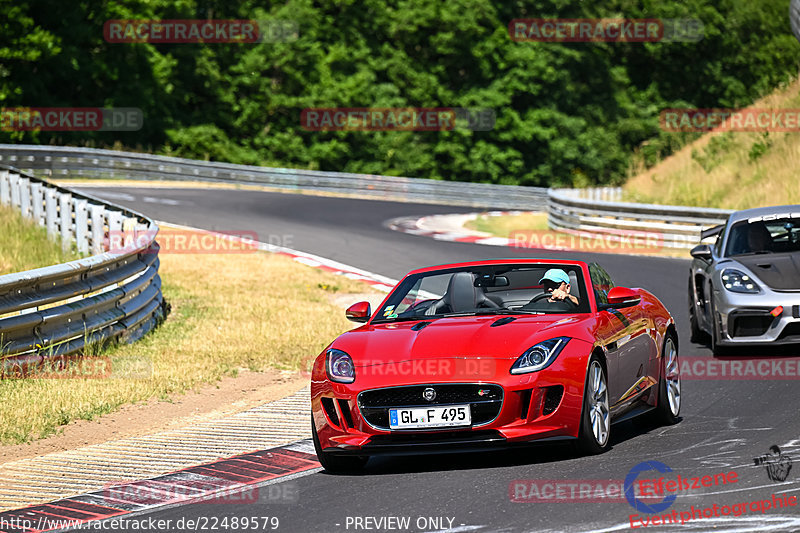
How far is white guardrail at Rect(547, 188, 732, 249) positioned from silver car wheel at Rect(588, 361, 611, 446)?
1638cm

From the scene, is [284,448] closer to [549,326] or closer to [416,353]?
[416,353]

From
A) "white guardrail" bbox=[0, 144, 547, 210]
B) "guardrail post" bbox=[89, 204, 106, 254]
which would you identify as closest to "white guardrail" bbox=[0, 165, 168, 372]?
"guardrail post" bbox=[89, 204, 106, 254]

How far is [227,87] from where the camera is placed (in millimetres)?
56562

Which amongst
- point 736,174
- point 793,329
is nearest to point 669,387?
point 793,329

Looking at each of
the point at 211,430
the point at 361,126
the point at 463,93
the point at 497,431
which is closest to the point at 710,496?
the point at 497,431

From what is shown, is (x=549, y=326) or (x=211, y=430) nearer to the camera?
(x=549, y=326)

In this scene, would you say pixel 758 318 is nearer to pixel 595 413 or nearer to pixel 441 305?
pixel 441 305

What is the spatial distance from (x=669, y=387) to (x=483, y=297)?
62.6 inches

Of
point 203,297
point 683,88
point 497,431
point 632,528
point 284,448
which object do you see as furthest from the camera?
point 683,88

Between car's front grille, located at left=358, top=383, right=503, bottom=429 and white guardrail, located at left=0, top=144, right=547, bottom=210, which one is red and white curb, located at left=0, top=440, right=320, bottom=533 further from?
white guardrail, located at left=0, top=144, right=547, bottom=210

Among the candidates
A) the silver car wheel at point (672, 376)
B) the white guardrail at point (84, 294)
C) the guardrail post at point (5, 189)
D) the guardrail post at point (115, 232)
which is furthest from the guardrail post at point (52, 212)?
the silver car wheel at point (672, 376)

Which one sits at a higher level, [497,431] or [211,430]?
[497,431]

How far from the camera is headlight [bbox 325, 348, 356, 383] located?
752 cm

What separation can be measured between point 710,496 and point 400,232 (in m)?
20.9
